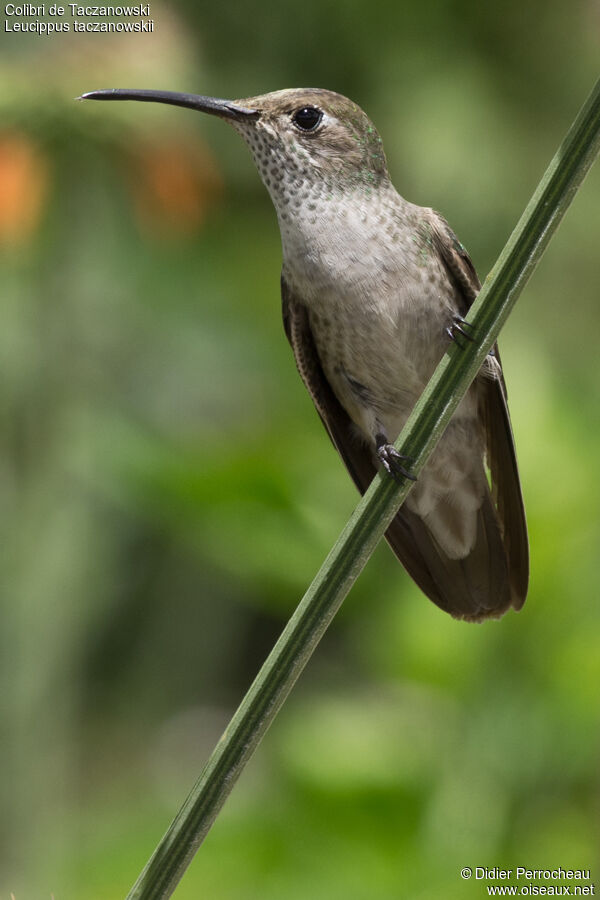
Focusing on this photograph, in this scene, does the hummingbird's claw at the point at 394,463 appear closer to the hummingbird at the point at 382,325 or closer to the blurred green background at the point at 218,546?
the hummingbird at the point at 382,325

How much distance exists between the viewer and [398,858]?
7.63 ft

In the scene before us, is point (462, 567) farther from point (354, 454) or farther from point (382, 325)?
point (382, 325)

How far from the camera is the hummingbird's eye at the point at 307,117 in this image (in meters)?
1.98

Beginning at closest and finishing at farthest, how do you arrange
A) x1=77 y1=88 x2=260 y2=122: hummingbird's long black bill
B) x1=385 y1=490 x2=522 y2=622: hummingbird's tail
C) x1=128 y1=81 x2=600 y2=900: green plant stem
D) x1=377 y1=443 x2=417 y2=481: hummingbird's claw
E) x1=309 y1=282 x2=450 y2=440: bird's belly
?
x1=128 y1=81 x2=600 y2=900: green plant stem
x1=377 y1=443 x2=417 y2=481: hummingbird's claw
x1=77 y1=88 x2=260 y2=122: hummingbird's long black bill
x1=309 y1=282 x2=450 y2=440: bird's belly
x1=385 y1=490 x2=522 y2=622: hummingbird's tail

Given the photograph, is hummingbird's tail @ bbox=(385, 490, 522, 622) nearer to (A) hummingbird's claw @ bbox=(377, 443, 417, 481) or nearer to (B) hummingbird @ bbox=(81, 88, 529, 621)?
(B) hummingbird @ bbox=(81, 88, 529, 621)

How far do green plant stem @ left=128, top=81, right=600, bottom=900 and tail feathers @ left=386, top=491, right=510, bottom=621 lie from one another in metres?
0.99

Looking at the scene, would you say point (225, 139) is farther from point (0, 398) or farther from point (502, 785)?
point (502, 785)

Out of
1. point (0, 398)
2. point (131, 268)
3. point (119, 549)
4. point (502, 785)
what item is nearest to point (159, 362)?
point (131, 268)

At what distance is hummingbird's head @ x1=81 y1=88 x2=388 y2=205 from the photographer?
1917mm

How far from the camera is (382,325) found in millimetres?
2125

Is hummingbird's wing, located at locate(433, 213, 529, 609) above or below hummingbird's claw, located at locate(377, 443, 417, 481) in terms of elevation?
below

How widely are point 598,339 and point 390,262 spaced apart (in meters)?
1.95

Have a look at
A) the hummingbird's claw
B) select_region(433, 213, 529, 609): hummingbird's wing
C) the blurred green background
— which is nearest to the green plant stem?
the hummingbird's claw

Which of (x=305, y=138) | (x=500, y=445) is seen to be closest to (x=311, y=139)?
(x=305, y=138)
